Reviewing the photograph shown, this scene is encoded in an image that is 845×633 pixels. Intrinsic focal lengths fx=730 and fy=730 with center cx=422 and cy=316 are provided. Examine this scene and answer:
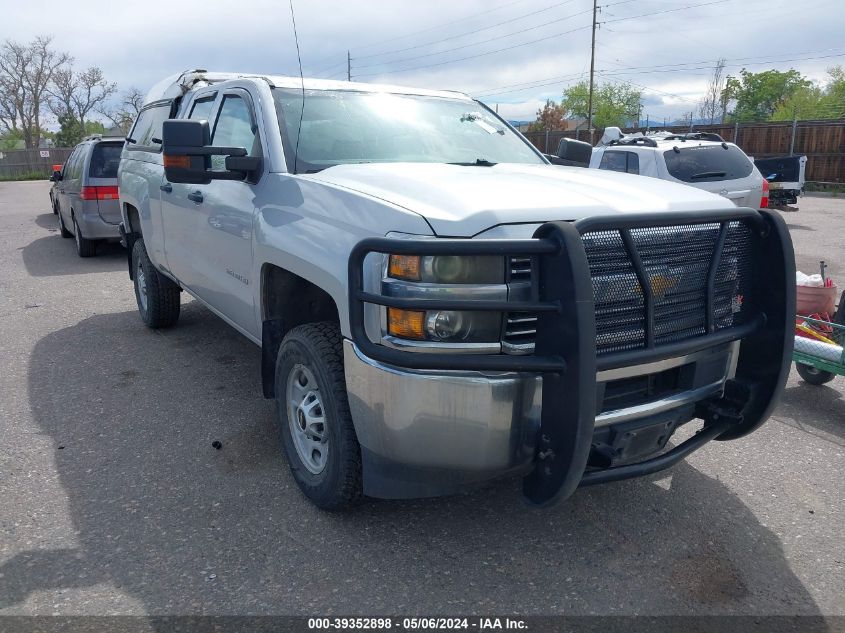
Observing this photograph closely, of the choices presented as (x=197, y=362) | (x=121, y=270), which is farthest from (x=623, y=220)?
(x=121, y=270)

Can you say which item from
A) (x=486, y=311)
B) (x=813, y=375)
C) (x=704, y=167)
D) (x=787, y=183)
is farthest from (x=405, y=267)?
(x=787, y=183)

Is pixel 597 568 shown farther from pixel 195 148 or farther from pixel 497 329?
pixel 195 148

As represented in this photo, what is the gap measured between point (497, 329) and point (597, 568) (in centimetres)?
117

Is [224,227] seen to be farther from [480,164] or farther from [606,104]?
[606,104]

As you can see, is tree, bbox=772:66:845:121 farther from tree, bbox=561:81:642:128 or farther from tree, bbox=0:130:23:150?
tree, bbox=0:130:23:150

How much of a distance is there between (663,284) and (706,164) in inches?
345

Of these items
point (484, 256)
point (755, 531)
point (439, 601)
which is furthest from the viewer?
point (755, 531)

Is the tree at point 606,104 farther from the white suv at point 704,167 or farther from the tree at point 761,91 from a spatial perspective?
the white suv at point 704,167

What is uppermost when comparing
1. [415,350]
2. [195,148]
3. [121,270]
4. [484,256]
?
[195,148]

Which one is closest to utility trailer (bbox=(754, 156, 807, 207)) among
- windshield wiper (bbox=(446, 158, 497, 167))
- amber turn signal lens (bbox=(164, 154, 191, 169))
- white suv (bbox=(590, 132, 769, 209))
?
white suv (bbox=(590, 132, 769, 209))

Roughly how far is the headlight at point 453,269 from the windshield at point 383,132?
54.8 inches

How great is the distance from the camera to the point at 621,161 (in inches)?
448

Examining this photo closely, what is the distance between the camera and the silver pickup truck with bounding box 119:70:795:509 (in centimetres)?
248

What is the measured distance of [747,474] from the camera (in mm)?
3816
